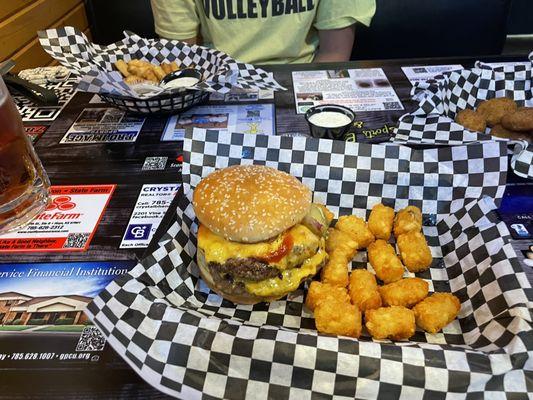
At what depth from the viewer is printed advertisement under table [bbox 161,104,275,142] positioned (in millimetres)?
2449

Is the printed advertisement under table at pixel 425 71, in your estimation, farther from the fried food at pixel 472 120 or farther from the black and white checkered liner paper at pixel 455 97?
the fried food at pixel 472 120

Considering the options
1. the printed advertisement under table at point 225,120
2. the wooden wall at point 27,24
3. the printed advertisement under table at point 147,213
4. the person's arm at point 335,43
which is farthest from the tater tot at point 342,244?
the wooden wall at point 27,24

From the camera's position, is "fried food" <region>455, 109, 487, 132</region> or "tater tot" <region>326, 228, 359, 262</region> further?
"fried food" <region>455, 109, 487, 132</region>

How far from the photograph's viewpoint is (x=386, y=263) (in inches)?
67.0

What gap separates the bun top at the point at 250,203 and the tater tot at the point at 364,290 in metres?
0.32

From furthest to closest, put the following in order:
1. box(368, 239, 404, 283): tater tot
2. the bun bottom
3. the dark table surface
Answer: box(368, 239, 404, 283): tater tot → the bun bottom → the dark table surface

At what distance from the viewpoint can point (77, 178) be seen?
2.16 metres

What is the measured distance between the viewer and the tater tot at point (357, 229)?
1806mm

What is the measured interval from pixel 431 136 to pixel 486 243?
71cm

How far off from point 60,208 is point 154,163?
1.65 feet

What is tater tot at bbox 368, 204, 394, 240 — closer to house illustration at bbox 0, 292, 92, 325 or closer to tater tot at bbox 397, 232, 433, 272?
tater tot at bbox 397, 232, 433, 272

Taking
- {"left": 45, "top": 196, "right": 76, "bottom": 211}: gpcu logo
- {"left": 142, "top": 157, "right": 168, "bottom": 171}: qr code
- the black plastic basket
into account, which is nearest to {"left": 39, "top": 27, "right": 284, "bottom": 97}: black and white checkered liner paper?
the black plastic basket

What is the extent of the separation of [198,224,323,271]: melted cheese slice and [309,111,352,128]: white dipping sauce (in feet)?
2.29

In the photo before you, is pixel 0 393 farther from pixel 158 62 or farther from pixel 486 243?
pixel 158 62
